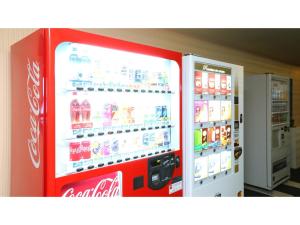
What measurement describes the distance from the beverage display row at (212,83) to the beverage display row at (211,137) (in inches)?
13.3

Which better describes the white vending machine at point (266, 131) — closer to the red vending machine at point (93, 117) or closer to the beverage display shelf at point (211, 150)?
the beverage display shelf at point (211, 150)

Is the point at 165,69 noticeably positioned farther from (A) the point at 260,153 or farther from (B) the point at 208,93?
(A) the point at 260,153

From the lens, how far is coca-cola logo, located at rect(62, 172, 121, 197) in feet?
4.27

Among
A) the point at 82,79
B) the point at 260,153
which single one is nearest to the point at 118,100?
the point at 82,79

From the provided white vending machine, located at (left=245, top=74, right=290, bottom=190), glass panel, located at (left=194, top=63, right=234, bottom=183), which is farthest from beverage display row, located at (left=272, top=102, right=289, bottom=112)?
glass panel, located at (left=194, top=63, right=234, bottom=183)

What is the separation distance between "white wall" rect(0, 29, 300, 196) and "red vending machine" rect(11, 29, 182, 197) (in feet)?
0.33

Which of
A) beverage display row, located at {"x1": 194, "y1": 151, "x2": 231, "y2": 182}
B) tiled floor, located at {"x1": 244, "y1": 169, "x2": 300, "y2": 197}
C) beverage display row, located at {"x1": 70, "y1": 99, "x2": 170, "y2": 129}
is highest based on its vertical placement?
beverage display row, located at {"x1": 70, "y1": 99, "x2": 170, "y2": 129}

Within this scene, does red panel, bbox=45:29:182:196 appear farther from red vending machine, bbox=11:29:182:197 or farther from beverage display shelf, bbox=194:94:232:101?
beverage display shelf, bbox=194:94:232:101

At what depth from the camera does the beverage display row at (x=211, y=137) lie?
204cm

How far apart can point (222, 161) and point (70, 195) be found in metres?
1.53

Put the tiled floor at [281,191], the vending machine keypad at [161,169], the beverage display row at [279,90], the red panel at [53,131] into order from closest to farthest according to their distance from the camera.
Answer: the red panel at [53,131] → the vending machine keypad at [161,169] → the tiled floor at [281,191] → the beverage display row at [279,90]

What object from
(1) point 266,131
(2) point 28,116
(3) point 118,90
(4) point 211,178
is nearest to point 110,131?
(3) point 118,90

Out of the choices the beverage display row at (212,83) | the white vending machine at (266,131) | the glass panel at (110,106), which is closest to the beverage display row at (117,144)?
the glass panel at (110,106)

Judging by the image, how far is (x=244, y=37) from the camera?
3502mm
